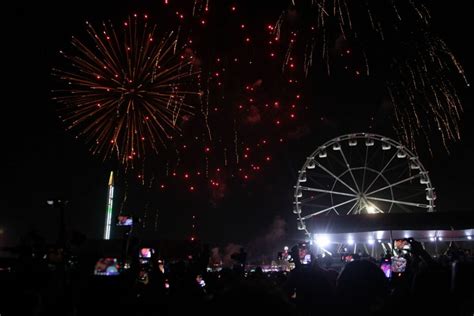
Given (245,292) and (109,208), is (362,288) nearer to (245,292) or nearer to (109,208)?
(245,292)

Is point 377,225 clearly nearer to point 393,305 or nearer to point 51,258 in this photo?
point 51,258

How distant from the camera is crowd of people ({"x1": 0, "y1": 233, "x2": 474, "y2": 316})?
2.52 meters

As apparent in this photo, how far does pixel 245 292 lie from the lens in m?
2.37

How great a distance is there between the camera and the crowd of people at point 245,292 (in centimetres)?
252

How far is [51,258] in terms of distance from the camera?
354 inches

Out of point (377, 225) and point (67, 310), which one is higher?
point (377, 225)

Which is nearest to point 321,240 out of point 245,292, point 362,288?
point 362,288

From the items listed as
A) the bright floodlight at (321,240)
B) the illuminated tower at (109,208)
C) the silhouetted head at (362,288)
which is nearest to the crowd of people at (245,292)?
the silhouetted head at (362,288)

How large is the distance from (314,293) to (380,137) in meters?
30.4

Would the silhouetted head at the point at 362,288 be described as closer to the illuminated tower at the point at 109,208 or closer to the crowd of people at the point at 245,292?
the crowd of people at the point at 245,292

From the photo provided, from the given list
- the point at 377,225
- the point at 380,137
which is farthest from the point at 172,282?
the point at 380,137

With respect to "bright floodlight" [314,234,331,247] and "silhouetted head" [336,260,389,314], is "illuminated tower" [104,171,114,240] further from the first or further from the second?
"silhouetted head" [336,260,389,314]

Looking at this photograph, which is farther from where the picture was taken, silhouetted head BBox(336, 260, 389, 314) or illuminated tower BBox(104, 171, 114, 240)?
illuminated tower BBox(104, 171, 114, 240)

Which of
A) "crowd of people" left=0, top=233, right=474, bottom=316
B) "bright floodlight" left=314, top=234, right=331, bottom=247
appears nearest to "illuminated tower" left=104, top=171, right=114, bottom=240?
"bright floodlight" left=314, top=234, right=331, bottom=247
